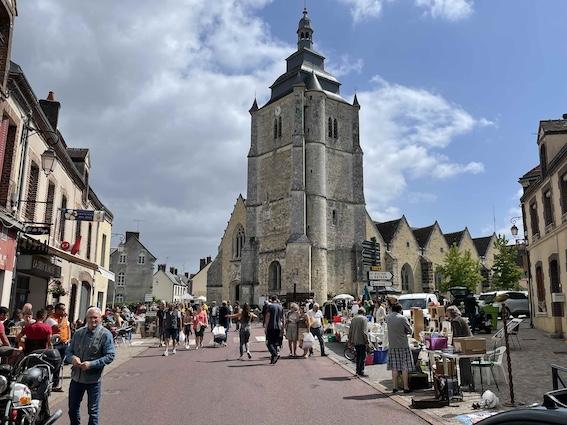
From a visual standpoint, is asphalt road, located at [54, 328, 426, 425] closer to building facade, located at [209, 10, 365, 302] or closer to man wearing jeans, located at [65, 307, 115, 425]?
man wearing jeans, located at [65, 307, 115, 425]

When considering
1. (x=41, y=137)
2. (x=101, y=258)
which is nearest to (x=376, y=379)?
(x=41, y=137)

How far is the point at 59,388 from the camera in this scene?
28.5ft

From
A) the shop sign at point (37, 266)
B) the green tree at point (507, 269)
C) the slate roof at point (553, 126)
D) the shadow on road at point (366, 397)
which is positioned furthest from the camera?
the green tree at point (507, 269)

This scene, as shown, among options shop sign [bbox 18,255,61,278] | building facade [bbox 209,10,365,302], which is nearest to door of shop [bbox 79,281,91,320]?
shop sign [bbox 18,255,61,278]

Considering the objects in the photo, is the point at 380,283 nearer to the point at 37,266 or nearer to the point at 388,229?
the point at 37,266

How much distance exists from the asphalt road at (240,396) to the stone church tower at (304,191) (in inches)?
1054

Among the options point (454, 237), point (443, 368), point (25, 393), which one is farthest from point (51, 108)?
point (454, 237)

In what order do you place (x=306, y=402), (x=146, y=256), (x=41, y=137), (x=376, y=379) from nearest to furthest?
(x=306, y=402) → (x=376, y=379) → (x=41, y=137) → (x=146, y=256)

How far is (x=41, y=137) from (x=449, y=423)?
12911 millimetres

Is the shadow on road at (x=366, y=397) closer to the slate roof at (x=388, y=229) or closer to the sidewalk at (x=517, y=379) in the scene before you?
the sidewalk at (x=517, y=379)

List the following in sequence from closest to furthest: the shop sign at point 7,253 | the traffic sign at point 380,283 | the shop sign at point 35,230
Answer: the shop sign at point 7,253
the shop sign at point 35,230
the traffic sign at point 380,283

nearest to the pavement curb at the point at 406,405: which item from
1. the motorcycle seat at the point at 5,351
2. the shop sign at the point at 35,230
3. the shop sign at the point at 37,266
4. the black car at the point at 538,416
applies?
the black car at the point at 538,416

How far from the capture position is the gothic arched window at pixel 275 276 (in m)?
40.7

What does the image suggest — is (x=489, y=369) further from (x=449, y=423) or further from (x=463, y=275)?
(x=463, y=275)
